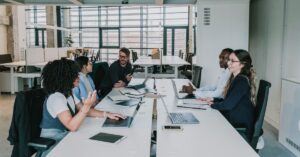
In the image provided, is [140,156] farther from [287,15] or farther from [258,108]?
[287,15]

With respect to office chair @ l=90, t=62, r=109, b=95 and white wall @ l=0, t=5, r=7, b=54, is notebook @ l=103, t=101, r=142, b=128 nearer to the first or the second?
office chair @ l=90, t=62, r=109, b=95

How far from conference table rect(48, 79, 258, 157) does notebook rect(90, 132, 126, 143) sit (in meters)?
0.03

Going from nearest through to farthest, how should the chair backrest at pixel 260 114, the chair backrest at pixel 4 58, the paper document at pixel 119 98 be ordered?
the chair backrest at pixel 260 114 < the paper document at pixel 119 98 < the chair backrest at pixel 4 58

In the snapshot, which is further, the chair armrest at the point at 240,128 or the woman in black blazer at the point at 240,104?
the woman in black blazer at the point at 240,104

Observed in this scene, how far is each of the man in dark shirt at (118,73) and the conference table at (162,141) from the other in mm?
1986

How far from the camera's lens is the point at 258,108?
2.58 meters

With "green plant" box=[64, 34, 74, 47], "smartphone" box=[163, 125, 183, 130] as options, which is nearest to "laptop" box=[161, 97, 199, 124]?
"smartphone" box=[163, 125, 183, 130]

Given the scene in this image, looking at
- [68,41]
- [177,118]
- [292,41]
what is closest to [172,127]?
[177,118]

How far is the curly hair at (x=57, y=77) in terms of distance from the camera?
2.15 metres

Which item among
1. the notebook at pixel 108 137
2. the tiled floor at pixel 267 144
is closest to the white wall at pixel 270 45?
the tiled floor at pixel 267 144

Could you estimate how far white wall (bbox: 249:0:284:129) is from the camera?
Answer: 458 centimetres

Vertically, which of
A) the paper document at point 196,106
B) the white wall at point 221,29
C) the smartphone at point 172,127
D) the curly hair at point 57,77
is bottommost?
the smartphone at point 172,127

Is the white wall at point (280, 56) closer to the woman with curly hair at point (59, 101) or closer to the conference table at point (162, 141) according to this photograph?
the conference table at point (162, 141)

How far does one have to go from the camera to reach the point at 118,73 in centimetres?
466
